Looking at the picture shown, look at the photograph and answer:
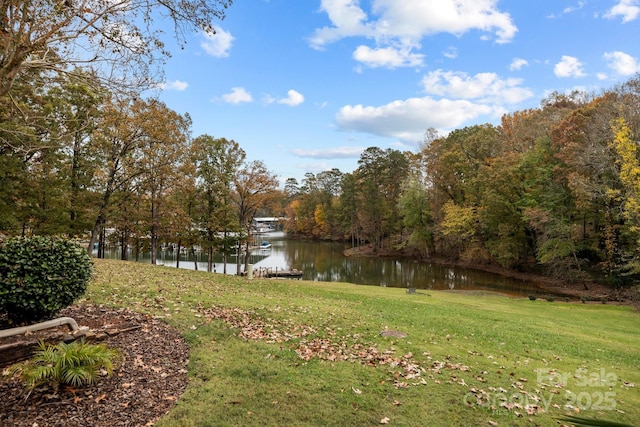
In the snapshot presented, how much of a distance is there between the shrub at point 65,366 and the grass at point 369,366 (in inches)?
45.7

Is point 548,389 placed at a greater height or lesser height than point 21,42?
lesser

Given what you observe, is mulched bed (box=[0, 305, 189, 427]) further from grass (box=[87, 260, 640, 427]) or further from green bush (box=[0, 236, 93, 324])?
green bush (box=[0, 236, 93, 324])

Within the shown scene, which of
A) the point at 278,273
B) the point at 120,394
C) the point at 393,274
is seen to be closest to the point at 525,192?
the point at 393,274

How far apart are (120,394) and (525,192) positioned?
3411 centimetres

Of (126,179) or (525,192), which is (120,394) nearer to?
(126,179)

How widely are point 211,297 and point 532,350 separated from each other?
7.94m

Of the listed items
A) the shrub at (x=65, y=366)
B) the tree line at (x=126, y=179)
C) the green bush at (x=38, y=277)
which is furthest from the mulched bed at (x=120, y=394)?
the tree line at (x=126, y=179)

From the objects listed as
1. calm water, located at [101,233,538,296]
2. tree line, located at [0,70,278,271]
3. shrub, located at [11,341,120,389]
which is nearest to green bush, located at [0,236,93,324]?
shrub, located at [11,341,120,389]

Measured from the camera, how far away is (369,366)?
18.4 ft

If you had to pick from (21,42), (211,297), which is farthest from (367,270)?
(21,42)

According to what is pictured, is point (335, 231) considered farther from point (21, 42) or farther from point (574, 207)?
point (21, 42)

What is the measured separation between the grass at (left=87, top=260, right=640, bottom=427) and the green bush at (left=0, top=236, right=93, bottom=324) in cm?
171

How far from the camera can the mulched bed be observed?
12.1 feet

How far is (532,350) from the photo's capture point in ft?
25.3
